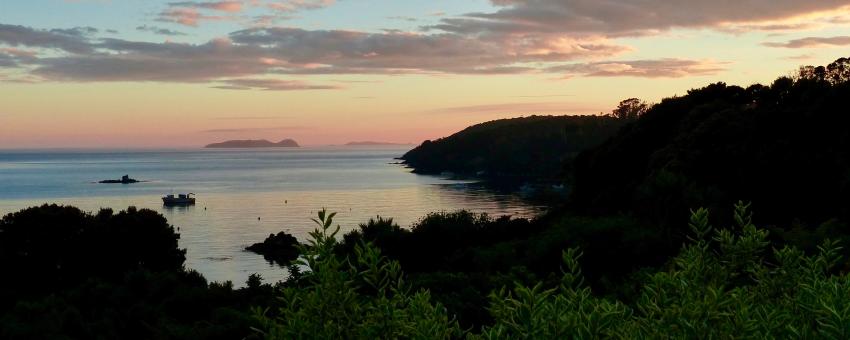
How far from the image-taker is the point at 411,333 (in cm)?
659

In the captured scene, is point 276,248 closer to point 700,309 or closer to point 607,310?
point 607,310

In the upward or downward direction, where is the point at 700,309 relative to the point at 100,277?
upward

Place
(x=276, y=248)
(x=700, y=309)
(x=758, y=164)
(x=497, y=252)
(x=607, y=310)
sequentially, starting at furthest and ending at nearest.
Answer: (x=276, y=248)
(x=758, y=164)
(x=497, y=252)
(x=607, y=310)
(x=700, y=309)

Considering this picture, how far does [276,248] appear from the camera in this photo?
316 ft

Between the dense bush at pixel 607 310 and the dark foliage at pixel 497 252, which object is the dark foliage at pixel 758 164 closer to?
the dark foliage at pixel 497 252

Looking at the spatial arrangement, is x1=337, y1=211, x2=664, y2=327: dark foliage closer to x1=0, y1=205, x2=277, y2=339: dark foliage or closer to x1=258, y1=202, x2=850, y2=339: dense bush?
x1=258, y1=202, x2=850, y2=339: dense bush

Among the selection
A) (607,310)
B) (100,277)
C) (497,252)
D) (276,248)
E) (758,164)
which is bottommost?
(276,248)

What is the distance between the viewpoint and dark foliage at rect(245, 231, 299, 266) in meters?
91.6

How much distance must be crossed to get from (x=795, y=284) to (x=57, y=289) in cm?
5820

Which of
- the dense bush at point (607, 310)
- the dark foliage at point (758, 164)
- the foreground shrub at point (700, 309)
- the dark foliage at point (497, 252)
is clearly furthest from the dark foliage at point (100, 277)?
the dark foliage at point (758, 164)

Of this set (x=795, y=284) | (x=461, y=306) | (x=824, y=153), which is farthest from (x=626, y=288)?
(x=824, y=153)

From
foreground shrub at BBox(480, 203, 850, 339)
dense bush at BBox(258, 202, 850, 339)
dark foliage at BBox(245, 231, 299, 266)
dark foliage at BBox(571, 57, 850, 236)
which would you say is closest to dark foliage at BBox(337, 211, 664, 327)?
dark foliage at BBox(571, 57, 850, 236)

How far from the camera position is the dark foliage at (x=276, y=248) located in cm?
9162

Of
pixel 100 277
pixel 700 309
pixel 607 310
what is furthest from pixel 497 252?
pixel 700 309
